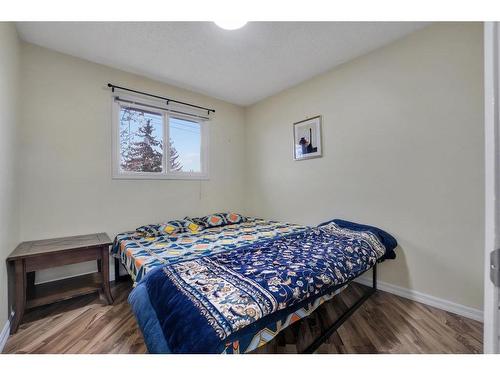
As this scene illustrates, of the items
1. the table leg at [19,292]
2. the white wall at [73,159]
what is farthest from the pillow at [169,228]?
the table leg at [19,292]

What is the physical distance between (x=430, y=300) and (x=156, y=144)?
11.4 feet

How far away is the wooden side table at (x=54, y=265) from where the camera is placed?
A: 1687mm

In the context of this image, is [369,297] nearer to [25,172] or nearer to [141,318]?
[141,318]

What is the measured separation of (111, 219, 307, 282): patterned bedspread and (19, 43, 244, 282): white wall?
418 millimetres

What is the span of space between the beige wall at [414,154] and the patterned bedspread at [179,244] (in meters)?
0.92

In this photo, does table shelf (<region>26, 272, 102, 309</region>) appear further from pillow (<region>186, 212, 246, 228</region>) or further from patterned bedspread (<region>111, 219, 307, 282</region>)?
pillow (<region>186, 212, 246, 228</region>)

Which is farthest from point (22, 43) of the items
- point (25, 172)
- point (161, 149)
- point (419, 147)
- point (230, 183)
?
point (419, 147)

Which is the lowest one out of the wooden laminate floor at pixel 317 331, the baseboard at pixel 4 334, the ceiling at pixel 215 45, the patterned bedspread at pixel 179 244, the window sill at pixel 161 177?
the wooden laminate floor at pixel 317 331

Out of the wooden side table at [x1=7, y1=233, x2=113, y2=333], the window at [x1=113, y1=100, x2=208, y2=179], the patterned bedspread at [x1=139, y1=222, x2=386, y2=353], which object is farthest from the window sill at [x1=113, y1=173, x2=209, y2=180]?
the patterned bedspread at [x1=139, y1=222, x2=386, y2=353]

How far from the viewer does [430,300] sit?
198cm

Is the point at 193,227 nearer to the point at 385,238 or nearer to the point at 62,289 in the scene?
the point at 62,289

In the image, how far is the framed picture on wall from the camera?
2.81m

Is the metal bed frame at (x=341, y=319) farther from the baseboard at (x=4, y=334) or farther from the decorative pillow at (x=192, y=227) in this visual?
the baseboard at (x=4, y=334)

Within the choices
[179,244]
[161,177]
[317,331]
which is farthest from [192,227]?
[317,331]
